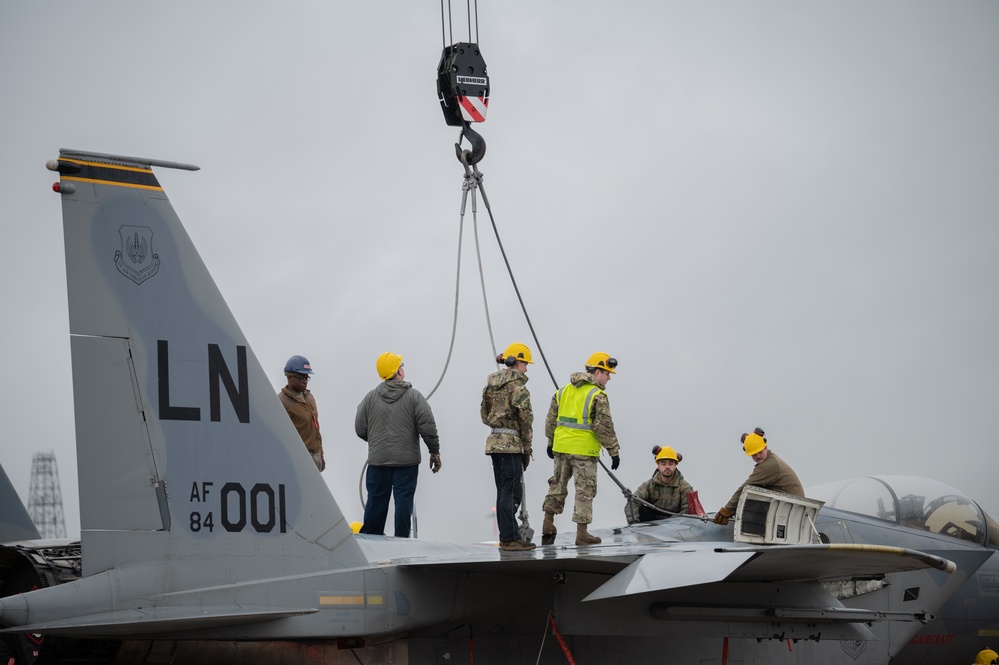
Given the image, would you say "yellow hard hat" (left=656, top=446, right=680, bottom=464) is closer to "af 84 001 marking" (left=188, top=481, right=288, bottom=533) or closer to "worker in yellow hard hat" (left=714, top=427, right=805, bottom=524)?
"worker in yellow hard hat" (left=714, top=427, right=805, bottom=524)

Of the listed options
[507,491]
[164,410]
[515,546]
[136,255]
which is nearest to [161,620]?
[164,410]

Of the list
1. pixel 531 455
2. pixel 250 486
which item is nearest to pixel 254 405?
pixel 250 486

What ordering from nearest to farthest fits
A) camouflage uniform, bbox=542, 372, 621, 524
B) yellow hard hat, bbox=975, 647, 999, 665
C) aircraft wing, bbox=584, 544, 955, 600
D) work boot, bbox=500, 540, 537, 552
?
1. aircraft wing, bbox=584, 544, 955, 600
2. work boot, bbox=500, 540, 537, 552
3. camouflage uniform, bbox=542, 372, 621, 524
4. yellow hard hat, bbox=975, 647, 999, 665

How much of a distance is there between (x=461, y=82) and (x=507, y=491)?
13.1ft

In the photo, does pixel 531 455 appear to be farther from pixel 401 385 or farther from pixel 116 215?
pixel 116 215

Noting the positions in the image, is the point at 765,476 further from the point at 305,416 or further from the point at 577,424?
the point at 305,416

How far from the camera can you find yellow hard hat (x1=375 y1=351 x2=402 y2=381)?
392 inches

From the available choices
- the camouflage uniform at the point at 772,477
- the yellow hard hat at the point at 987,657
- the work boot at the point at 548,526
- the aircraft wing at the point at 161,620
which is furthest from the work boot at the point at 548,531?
the yellow hard hat at the point at 987,657

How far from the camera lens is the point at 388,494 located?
9.84 meters

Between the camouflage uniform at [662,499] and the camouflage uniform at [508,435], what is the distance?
1869 mm

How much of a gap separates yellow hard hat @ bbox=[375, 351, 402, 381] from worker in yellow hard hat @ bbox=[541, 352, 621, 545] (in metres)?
1.53

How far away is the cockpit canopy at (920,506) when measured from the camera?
10.9m

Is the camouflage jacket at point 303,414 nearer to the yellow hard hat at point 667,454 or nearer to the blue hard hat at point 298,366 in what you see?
the blue hard hat at point 298,366

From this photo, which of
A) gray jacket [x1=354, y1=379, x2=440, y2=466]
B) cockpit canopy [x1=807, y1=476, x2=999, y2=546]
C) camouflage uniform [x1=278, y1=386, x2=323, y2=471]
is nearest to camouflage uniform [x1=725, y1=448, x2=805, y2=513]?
cockpit canopy [x1=807, y1=476, x2=999, y2=546]
